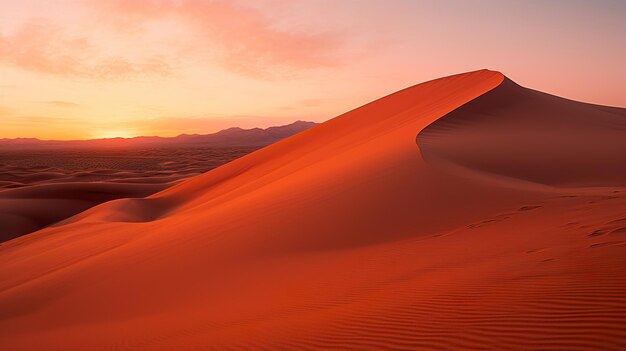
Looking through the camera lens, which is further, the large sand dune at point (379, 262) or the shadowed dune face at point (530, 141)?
the shadowed dune face at point (530, 141)

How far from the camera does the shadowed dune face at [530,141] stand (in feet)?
25.3

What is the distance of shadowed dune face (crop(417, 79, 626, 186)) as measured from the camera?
25.3 ft

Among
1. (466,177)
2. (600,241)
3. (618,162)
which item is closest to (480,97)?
(618,162)

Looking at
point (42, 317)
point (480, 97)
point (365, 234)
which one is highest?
point (480, 97)

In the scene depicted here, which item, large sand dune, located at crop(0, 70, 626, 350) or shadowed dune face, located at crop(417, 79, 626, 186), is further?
shadowed dune face, located at crop(417, 79, 626, 186)

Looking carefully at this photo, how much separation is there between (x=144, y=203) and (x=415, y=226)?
1260 cm

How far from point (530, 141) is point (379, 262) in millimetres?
7008

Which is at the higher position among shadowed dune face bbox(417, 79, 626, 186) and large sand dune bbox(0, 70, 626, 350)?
shadowed dune face bbox(417, 79, 626, 186)

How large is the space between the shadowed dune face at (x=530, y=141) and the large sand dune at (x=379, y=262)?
0.07m

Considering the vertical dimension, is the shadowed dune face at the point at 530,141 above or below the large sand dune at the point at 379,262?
above

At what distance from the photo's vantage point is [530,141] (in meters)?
9.54

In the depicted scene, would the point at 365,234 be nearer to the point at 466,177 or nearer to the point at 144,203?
the point at 466,177

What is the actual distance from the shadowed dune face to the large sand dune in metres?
0.07

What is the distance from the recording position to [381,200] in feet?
20.5
